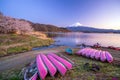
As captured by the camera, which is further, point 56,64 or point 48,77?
point 56,64

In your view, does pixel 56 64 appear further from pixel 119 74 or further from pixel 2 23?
pixel 2 23

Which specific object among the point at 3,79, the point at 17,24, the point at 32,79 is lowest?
the point at 3,79

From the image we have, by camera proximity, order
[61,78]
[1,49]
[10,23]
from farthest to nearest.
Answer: [10,23], [1,49], [61,78]

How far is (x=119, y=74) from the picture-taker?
21.1 feet

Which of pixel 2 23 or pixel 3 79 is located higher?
pixel 2 23

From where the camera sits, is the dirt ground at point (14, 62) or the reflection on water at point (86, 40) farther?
the reflection on water at point (86, 40)

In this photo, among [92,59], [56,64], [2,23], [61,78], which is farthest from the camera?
[2,23]

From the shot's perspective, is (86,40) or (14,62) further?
(86,40)

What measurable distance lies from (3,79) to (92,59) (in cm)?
605

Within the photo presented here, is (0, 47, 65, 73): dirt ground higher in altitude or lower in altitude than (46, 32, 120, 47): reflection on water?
higher

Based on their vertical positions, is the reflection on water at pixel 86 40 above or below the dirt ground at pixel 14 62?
below

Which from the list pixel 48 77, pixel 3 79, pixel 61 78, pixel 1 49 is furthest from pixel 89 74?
pixel 1 49

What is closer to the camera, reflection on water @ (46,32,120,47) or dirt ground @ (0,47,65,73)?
dirt ground @ (0,47,65,73)

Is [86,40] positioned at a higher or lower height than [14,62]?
lower
